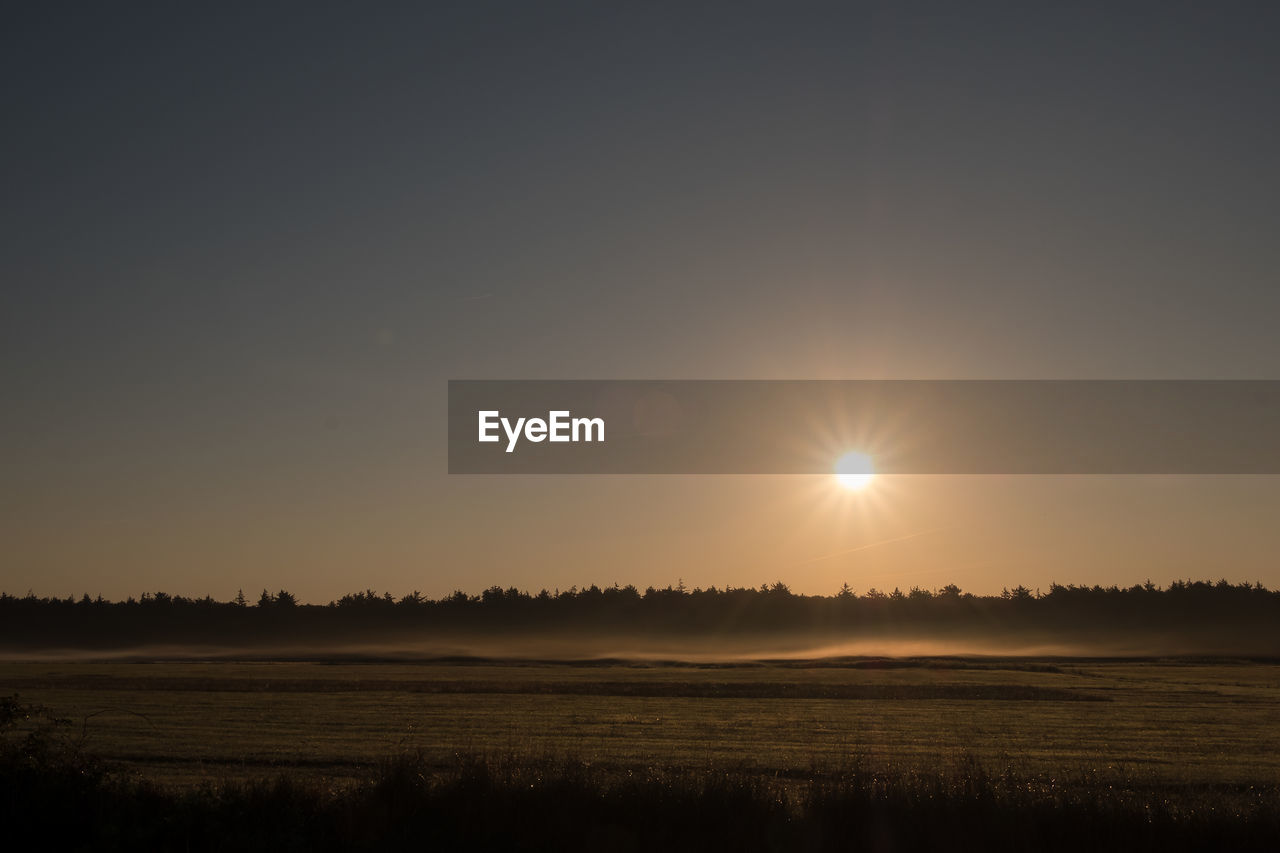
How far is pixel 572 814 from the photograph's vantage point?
51.0 ft

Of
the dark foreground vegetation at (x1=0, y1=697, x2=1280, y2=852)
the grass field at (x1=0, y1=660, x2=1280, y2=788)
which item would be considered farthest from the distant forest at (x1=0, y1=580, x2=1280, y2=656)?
the dark foreground vegetation at (x1=0, y1=697, x2=1280, y2=852)

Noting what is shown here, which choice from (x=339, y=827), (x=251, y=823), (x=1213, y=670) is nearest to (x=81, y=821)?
(x=251, y=823)

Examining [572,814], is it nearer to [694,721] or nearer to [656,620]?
[694,721]

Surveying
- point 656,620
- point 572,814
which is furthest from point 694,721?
point 656,620

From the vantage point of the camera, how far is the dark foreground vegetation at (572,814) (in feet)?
48.8

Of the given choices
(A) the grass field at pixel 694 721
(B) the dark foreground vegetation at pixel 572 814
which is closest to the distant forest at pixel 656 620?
(A) the grass field at pixel 694 721

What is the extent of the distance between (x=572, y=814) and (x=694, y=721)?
29662 millimetres

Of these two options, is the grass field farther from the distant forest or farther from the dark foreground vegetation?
the distant forest

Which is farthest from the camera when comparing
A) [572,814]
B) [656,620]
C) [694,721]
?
[656,620]

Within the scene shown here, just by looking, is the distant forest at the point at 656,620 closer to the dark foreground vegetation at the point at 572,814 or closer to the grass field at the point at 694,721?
the grass field at the point at 694,721

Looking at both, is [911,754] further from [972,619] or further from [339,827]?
[972,619]

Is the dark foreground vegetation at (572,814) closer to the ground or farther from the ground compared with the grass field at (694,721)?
farther from the ground

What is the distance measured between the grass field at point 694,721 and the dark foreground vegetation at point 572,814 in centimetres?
297

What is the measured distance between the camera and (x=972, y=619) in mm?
159500
